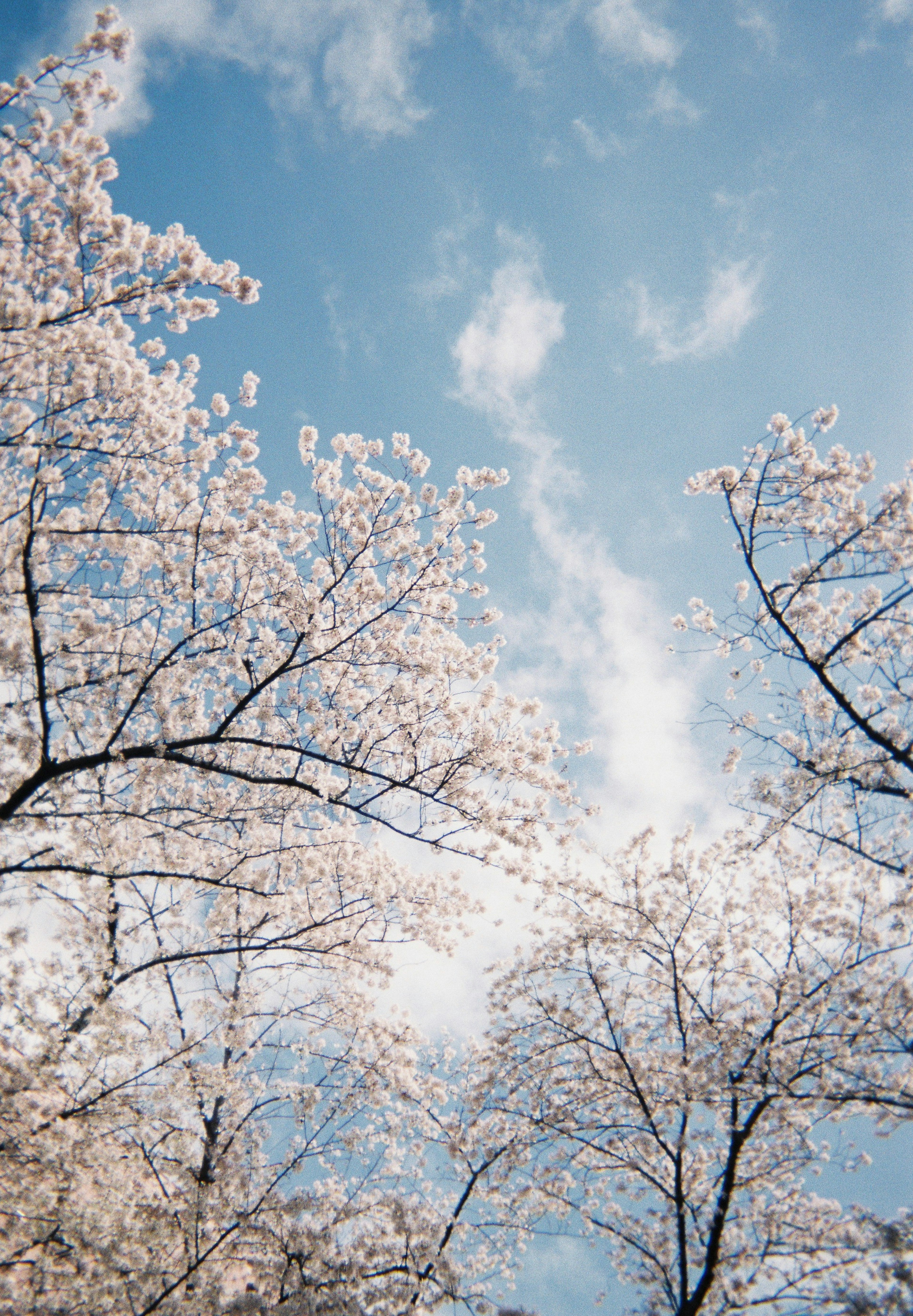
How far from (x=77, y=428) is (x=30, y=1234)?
32.8ft

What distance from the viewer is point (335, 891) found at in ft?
32.4

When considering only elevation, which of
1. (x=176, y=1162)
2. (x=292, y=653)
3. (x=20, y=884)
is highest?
(x=292, y=653)

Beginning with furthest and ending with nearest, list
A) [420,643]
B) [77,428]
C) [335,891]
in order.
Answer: [335,891]
[420,643]
[77,428]

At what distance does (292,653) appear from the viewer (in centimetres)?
720

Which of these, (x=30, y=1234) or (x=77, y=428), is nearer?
(x=77, y=428)

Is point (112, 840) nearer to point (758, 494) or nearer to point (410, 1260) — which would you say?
point (410, 1260)

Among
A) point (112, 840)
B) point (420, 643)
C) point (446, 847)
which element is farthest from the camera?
point (112, 840)

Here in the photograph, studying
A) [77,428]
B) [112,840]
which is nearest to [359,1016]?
[112,840]

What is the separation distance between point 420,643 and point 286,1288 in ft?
32.2

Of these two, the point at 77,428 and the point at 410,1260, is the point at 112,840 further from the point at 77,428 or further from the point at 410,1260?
the point at 410,1260

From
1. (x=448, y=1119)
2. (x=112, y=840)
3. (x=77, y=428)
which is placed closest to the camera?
(x=77, y=428)

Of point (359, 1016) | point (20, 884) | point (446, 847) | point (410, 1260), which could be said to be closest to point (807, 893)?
point (446, 847)

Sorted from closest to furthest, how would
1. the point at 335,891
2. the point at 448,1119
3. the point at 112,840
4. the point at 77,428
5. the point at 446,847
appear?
1. the point at 77,428
2. the point at 446,847
3. the point at 112,840
4. the point at 335,891
5. the point at 448,1119

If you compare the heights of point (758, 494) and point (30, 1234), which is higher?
point (758, 494)
